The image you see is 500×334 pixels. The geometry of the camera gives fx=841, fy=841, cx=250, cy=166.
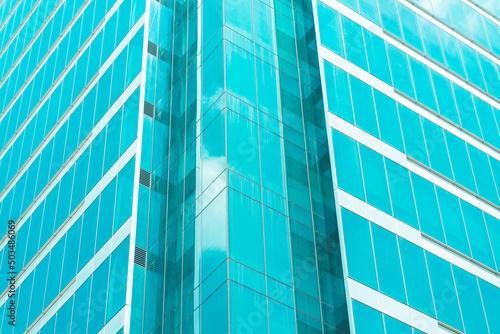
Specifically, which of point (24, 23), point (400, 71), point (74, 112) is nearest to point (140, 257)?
point (74, 112)

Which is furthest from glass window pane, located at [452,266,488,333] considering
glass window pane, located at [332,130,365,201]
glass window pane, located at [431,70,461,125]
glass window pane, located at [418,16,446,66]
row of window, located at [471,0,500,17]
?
row of window, located at [471,0,500,17]

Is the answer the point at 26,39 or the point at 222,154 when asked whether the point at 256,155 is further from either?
the point at 26,39

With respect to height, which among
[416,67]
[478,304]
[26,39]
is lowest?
[478,304]

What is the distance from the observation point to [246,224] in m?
31.7

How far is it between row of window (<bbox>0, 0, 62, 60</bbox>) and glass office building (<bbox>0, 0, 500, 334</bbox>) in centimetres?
1077

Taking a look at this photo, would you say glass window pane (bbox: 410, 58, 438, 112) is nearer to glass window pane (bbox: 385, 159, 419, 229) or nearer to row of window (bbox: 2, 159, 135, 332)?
glass window pane (bbox: 385, 159, 419, 229)

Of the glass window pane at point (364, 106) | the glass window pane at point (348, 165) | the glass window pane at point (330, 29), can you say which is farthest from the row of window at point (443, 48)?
the glass window pane at point (348, 165)

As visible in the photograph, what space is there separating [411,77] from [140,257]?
17.4 m

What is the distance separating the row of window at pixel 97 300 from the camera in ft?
111

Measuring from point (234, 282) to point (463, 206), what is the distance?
14.0 m

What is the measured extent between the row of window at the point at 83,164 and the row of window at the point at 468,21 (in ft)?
62.6

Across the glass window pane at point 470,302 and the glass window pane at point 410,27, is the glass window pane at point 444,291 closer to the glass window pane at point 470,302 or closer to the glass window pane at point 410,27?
the glass window pane at point 470,302

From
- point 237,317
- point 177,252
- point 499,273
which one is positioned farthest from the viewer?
point 499,273

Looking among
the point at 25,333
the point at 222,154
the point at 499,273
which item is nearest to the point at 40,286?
the point at 25,333
